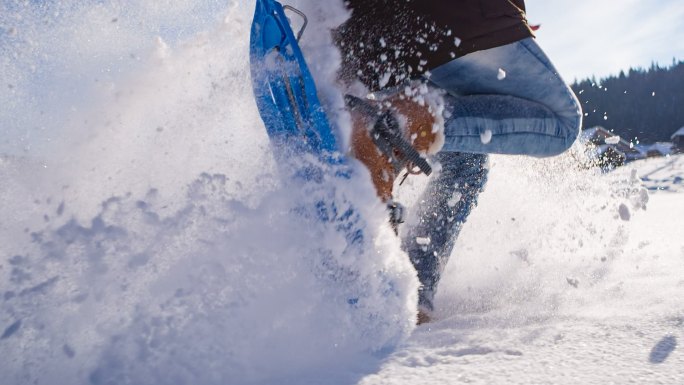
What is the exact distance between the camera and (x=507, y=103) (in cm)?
149

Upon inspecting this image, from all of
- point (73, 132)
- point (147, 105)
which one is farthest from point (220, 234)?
point (73, 132)

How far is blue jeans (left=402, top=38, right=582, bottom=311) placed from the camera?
1.42m

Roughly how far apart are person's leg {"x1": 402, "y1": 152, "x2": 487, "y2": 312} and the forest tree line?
49.1m

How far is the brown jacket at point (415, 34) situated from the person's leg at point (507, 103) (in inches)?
2.8

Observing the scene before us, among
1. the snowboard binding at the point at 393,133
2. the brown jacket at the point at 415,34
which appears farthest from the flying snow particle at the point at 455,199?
the brown jacket at the point at 415,34

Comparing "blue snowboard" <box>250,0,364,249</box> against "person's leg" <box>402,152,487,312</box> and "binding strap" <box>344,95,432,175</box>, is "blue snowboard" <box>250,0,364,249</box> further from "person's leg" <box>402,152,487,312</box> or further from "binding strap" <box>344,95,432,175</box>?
"person's leg" <box>402,152,487,312</box>

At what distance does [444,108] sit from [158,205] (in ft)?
2.68

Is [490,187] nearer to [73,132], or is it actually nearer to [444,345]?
[444,345]

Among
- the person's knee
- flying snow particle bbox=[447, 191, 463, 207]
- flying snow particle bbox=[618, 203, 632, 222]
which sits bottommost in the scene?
flying snow particle bbox=[618, 203, 632, 222]

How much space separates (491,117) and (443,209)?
430 millimetres

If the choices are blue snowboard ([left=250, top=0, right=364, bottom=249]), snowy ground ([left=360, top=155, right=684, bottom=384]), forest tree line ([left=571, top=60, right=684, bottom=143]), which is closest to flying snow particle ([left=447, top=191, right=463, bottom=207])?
snowy ground ([left=360, top=155, right=684, bottom=384])

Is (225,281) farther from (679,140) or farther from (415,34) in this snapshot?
(679,140)

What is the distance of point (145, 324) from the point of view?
91 cm

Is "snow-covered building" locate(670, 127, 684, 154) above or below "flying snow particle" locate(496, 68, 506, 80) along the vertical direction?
above
